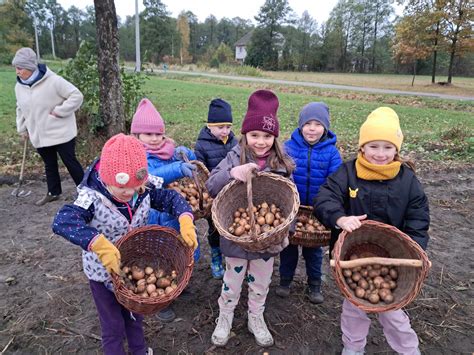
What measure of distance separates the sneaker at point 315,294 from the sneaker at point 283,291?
7.4 inches

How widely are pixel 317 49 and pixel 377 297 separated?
52846mm

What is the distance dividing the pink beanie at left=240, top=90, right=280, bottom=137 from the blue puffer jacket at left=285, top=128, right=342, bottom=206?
468 millimetres

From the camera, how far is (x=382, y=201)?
2318 mm

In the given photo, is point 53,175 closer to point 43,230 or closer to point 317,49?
point 43,230

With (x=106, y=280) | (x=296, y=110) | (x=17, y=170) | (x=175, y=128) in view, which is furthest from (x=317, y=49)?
Result: (x=106, y=280)

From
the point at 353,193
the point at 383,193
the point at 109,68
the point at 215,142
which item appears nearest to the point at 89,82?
the point at 109,68

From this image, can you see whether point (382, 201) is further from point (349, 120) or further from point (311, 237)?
point (349, 120)

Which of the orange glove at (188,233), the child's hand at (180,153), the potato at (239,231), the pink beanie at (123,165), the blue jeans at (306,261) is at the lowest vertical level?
the blue jeans at (306,261)

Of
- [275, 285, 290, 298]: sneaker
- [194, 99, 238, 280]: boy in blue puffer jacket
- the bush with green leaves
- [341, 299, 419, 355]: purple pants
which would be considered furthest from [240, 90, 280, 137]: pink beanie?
the bush with green leaves

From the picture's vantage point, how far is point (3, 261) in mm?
3697

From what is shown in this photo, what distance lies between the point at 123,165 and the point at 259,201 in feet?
3.79

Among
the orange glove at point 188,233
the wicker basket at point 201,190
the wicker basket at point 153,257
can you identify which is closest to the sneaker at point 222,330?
the wicker basket at point 153,257

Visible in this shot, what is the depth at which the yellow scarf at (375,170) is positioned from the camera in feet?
7.39

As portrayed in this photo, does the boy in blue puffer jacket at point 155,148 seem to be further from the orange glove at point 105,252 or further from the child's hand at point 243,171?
the orange glove at point 105,252
